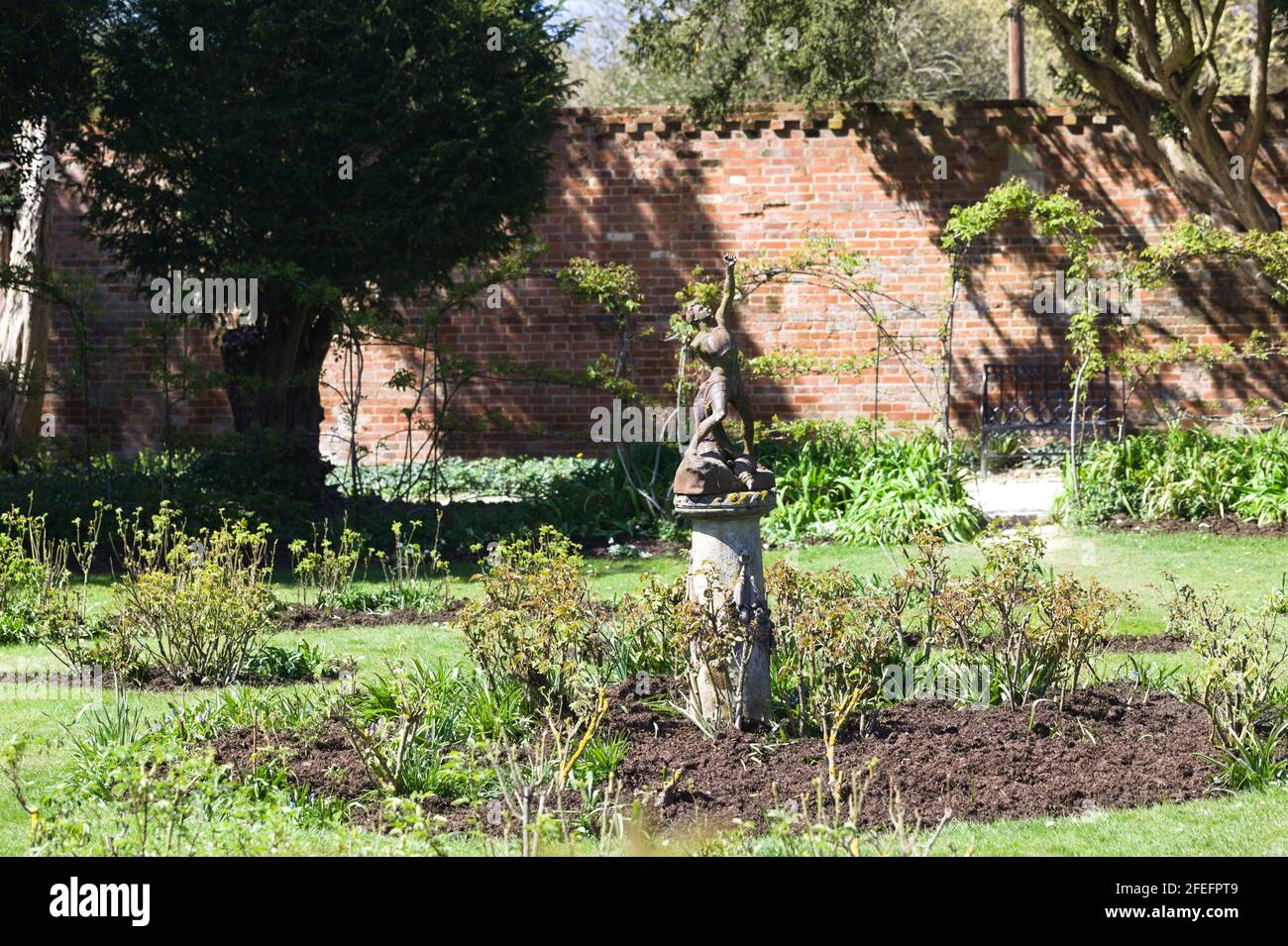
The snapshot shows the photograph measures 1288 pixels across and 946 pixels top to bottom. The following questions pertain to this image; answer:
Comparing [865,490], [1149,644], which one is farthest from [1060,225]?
[1149,644]

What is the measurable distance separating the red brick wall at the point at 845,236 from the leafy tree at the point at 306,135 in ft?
11.7

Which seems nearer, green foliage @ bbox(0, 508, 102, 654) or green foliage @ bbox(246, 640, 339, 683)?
green foliage @ bbox(246, 640, 339, 683)

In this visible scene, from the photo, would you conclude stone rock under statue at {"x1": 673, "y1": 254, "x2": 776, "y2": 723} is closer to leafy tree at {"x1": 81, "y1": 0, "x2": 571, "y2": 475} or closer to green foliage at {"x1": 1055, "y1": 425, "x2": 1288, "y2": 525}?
leafy tree at {"x1": 81, "y1": 0, "x2": 571, "y2": 475}

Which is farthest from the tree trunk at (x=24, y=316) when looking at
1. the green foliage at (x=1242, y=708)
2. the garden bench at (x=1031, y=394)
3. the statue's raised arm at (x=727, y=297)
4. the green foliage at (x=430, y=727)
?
the green foliage at (x=1242, y=708)

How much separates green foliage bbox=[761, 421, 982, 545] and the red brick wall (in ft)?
9.90

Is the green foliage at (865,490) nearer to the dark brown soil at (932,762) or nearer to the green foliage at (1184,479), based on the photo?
the green foliage at (1184,479)

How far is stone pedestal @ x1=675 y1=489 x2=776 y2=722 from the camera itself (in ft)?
18.2

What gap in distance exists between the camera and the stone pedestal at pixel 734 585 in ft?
18.2

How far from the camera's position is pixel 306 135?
1131 centimetres

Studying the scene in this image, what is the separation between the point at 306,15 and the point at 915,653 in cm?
759

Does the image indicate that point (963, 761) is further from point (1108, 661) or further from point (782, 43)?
point (782, 43)

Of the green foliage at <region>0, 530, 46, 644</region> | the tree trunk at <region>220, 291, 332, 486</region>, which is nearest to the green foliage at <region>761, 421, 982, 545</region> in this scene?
the tree trunk at <region>220, 291, 332, 486</region>
